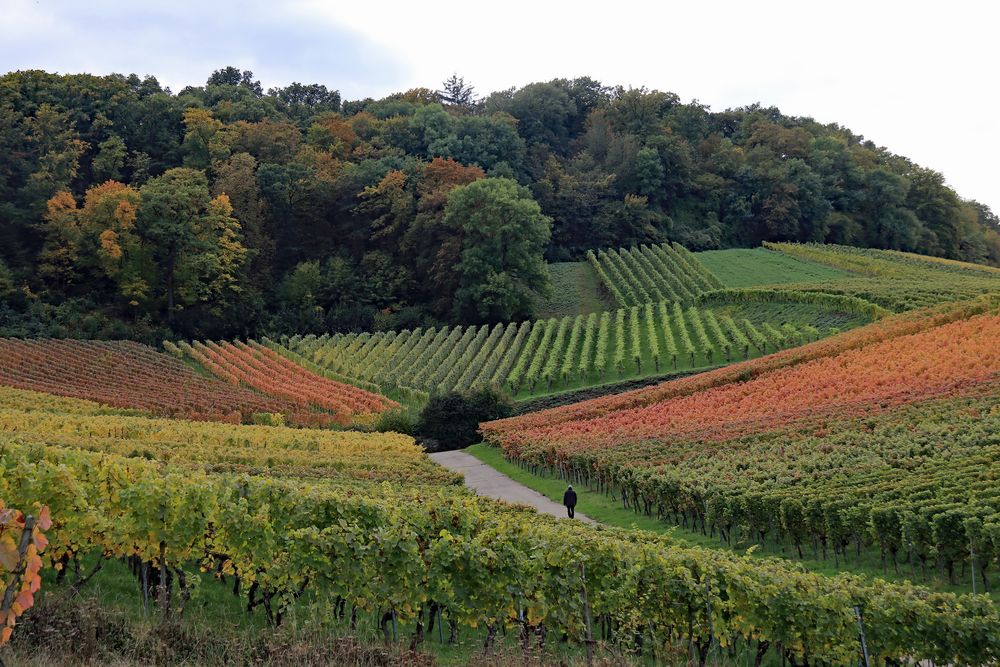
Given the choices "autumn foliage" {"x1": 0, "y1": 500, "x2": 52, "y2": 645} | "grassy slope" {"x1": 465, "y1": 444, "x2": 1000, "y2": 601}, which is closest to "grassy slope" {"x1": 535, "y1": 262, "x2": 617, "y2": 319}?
"grassy slope" {"x1": 465, "y1": 444, "x2": 1000, "y2": 601}

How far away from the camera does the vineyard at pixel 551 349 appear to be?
164 ft

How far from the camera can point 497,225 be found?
224 ft

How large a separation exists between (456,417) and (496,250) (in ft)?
91.2

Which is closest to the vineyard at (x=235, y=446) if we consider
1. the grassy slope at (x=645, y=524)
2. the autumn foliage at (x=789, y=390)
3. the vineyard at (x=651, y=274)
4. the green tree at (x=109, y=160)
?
the grassy slope at (x=645, y=524)

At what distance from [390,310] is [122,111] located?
33.6m

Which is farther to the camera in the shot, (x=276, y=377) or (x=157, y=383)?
(x=276, y=377)

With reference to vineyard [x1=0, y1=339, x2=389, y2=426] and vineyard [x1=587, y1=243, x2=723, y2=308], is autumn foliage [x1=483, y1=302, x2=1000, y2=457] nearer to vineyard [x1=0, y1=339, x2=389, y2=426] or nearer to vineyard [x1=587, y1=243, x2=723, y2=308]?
vineyard [x1=0, y1=339, x2=389, y2=426]

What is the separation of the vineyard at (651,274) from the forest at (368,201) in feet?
16.8

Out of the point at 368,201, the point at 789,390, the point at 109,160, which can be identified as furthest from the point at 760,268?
the point at 109,160

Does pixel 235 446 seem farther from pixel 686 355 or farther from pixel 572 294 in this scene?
pixel 572 294

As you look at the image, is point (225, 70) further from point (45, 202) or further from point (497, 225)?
point (497, 225)

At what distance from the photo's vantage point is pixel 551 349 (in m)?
56.3

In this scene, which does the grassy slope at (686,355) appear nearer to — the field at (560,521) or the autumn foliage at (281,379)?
the field at (560,521)

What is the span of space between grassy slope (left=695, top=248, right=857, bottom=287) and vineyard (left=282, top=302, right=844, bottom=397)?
1078cm
